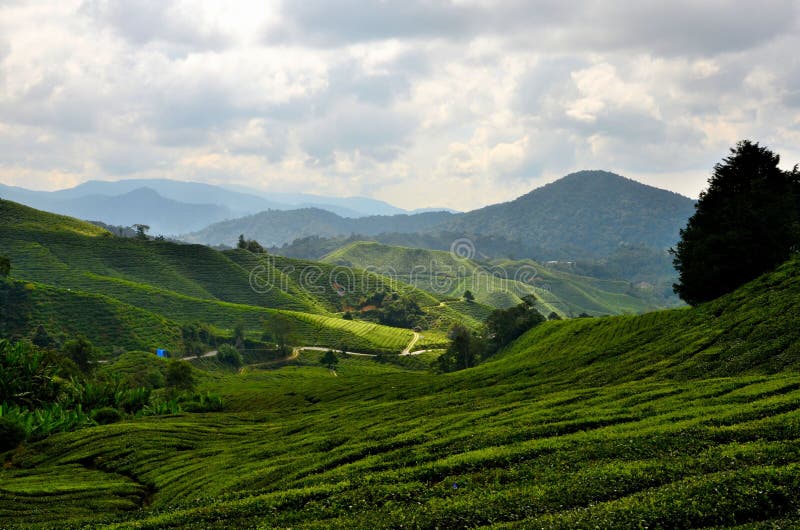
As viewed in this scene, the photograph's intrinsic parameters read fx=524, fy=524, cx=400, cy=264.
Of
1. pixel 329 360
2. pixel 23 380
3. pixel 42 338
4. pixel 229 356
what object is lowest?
pixel 229 356

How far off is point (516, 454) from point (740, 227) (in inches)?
2148

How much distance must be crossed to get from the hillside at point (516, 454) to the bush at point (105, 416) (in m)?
12.2

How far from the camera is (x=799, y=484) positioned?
15875 mm

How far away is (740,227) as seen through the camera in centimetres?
6328

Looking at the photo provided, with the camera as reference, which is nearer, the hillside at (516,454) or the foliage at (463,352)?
the hillside at (516,454)

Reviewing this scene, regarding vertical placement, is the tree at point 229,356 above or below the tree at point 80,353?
below

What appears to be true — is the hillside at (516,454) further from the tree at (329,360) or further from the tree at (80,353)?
the tree at (329,360)

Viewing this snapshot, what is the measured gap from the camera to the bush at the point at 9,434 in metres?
48.0

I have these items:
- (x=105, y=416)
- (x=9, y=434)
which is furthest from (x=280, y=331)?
(x=9, y=434)

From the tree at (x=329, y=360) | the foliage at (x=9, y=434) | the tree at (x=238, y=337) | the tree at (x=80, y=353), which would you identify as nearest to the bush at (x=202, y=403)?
the foliage at (x=9, y=434)

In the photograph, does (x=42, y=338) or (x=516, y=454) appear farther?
(x=42, y=338)

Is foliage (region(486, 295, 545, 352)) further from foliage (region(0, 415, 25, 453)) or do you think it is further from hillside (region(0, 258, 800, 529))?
foliage (region(0, 415, 25, 453))

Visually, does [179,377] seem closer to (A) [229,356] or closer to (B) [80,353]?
(B) [80,353]

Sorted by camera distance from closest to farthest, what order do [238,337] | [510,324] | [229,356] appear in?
1. [510,324]
2. [229,356]
3. [238,337]
